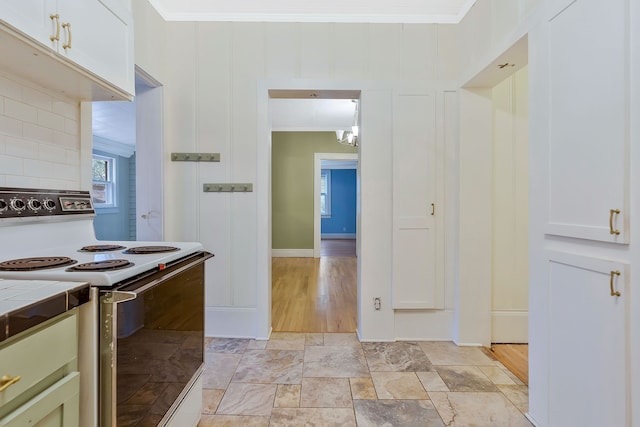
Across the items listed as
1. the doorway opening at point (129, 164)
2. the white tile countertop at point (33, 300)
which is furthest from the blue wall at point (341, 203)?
the white tile countertop at point (33, 300)

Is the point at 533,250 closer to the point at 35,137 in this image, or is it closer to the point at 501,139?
the point at 501,139

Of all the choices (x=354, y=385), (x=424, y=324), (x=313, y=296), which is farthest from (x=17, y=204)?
(x=313, y=296)

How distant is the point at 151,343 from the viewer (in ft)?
3.46

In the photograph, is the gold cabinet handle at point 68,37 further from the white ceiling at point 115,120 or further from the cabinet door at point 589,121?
the white ceiling at point 115,120

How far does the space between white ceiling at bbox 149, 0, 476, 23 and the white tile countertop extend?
7.76ft

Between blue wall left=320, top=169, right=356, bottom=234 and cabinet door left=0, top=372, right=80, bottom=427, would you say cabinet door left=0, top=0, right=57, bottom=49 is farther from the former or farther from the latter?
blue wall left=320, top=169, right=356, bottom=234

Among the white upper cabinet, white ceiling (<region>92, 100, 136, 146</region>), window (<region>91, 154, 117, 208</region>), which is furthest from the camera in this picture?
window (<region>91, 154, 117, 208</region>)

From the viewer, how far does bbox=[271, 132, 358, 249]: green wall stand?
5.96 meters

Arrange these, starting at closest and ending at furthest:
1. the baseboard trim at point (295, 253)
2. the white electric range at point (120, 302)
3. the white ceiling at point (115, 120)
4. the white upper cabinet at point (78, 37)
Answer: the white electric range at point (120, 302)
the white upper cabinet at point (78, 37)
the white ceiling at point (115, 120)
the baseboard trim at point (295, 253)

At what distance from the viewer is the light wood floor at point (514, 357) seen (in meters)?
2.01

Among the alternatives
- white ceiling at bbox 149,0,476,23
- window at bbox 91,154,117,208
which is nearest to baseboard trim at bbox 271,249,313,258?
window at bbox 91,154,117,208

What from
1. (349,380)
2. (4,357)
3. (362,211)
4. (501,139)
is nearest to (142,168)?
(362,211)

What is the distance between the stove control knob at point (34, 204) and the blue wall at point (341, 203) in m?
8.90

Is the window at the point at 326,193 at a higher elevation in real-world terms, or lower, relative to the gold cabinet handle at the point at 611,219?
higher
